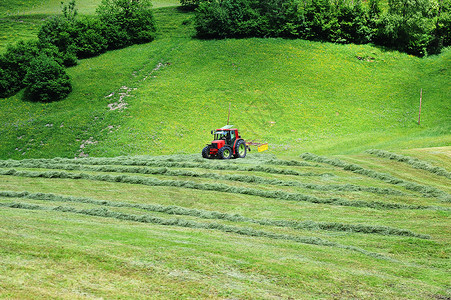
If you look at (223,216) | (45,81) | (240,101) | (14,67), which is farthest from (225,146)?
(14,67)

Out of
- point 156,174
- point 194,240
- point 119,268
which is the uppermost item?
point 119,268

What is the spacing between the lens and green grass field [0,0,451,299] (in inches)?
437

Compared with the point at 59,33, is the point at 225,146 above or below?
below

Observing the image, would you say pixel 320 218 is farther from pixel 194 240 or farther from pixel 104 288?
pixel 104 288

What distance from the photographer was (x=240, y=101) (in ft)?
204

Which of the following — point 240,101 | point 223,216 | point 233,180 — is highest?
point 240,101

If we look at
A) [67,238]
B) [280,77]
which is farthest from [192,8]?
[67,238]

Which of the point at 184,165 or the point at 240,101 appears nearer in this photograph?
the point at 184,165

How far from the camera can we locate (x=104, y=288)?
958 cm

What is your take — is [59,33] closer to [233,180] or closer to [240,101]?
[240,101]

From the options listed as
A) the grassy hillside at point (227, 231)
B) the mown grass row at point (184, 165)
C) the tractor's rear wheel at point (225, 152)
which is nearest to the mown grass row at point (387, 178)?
the grassy hillside at point (227, 231)

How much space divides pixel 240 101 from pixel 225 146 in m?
28.6

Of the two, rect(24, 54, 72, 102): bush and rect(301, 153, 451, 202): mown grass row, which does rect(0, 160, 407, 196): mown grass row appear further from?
rect(24, 54, 72, 102): bush

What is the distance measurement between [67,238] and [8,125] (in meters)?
47.7
